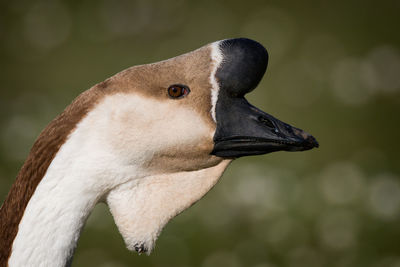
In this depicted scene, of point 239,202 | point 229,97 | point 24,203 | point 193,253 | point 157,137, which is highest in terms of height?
point 229,97

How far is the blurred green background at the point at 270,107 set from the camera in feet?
12.6

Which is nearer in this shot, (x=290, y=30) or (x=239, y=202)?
(x=239, y=202)

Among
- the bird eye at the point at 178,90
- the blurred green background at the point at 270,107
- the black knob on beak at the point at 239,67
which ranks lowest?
the blurred green background at the point at 270,107

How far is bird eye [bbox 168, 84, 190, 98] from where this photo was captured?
1.33 meters

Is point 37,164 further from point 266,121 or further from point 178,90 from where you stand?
point 266,121

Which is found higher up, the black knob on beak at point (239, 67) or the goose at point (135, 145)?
the black knob on beak at point (239, 67)

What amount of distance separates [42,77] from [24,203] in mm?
5203

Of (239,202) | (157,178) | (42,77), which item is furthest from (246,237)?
(42,77)

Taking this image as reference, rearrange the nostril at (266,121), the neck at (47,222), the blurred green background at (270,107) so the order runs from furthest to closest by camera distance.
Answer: the blurred green background at (270,107)
the nostril at (266,121)
the neck at (47,222)

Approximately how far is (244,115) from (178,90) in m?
0.23

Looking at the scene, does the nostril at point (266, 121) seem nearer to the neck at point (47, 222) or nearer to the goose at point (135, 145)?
the goose at point (135, 145)

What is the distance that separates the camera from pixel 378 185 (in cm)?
431

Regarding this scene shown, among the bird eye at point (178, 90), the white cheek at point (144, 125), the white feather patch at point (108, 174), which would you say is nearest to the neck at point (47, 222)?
the white feather patch at point (108, 174)

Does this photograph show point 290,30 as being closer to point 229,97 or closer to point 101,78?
point 101,78
